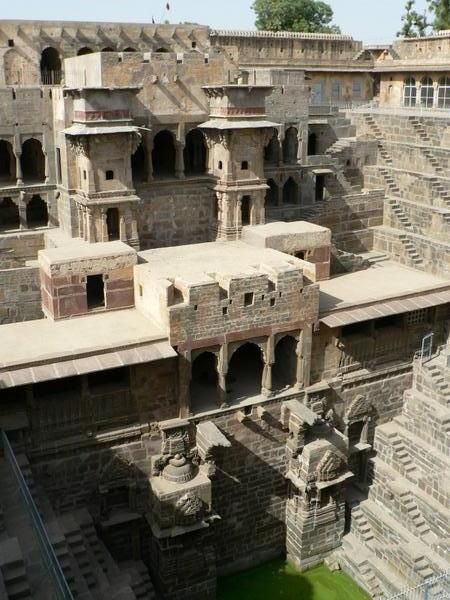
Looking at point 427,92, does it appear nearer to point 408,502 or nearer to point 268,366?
point 268,366

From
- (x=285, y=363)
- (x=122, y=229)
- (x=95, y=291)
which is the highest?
(x=122, y=229)

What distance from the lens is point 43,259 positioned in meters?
19.0

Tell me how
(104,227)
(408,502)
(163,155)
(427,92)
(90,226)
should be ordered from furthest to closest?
(427,92)
(163,155)
(104,227)
(90,226)
(408,502)

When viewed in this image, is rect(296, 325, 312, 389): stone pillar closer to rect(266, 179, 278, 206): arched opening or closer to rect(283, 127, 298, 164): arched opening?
rect(266, 179, 278, 206): arched opening

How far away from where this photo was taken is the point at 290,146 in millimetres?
26625

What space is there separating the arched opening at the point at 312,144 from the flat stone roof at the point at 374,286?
6541 mm

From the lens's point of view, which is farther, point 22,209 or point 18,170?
point 22,209

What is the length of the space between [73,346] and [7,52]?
15.0 metres

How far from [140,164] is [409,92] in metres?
22.0

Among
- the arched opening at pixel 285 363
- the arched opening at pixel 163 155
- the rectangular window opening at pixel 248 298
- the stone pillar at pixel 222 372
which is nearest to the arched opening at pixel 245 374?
the arched opening at pixel 285 363

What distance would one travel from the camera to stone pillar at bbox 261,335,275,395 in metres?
19.0

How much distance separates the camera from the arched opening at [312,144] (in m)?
28.3

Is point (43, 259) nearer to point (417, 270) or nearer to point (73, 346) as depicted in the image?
point (73, 346)

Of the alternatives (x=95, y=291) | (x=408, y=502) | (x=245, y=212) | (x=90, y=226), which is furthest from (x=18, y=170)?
(x=408, y=502)
